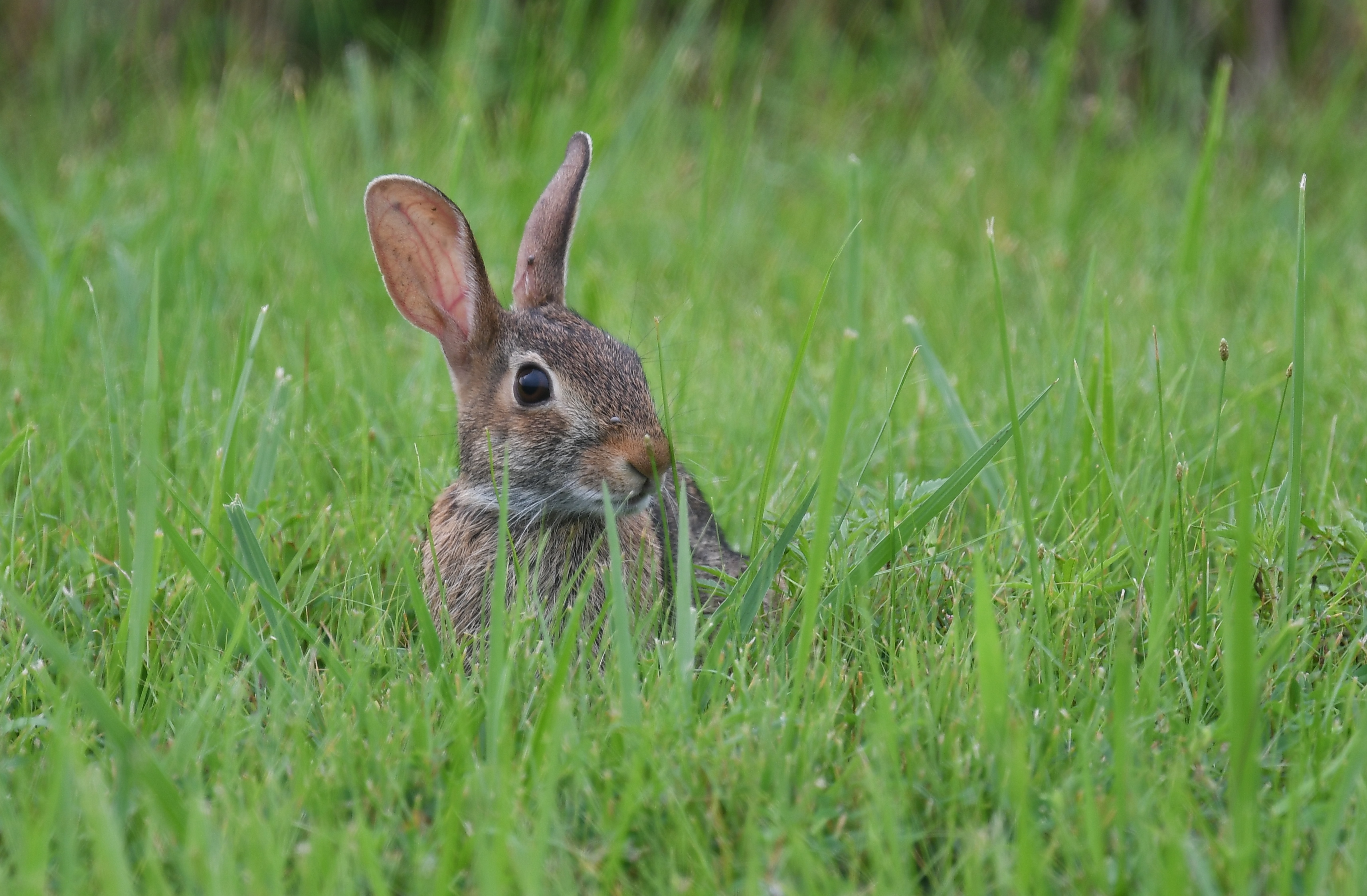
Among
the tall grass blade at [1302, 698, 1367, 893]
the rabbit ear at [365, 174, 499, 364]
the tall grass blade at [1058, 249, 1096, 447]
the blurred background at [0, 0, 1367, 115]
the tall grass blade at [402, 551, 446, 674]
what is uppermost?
the blurred background at [0, 0, 1367, 115]

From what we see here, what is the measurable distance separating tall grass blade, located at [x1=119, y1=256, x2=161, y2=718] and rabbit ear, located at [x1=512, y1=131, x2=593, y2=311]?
106cm

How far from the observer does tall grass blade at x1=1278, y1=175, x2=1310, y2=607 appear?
2631mm

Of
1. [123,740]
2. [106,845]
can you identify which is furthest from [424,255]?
[106,845]

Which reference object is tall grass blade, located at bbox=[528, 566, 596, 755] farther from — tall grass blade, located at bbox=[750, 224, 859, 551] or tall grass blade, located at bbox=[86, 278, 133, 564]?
tall grass blade, located at bbox=[86, 278, 133, 564]

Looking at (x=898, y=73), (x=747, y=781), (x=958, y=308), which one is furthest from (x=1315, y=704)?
(x=898, y=73)

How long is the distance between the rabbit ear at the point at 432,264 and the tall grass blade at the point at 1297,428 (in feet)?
5.64

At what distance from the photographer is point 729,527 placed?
378 cm

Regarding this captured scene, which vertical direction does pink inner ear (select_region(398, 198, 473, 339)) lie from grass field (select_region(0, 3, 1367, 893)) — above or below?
above

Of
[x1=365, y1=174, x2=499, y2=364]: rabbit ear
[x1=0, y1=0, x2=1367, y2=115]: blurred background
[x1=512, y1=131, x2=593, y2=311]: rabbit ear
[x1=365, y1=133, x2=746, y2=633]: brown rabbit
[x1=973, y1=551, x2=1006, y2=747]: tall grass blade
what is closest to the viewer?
[x1=973, y1=551, x2=1006, y2=747]: tall grass blade

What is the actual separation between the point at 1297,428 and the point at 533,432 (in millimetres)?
1571

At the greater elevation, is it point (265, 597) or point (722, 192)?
point (722, 192)

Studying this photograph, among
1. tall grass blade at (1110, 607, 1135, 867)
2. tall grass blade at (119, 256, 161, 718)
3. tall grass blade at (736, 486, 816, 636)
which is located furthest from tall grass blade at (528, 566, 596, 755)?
tall grass blade at (1110, 607, 1135, 867)

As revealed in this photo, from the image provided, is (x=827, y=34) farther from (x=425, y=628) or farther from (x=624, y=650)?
(x=624, y=650)

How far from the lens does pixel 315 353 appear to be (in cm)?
446
